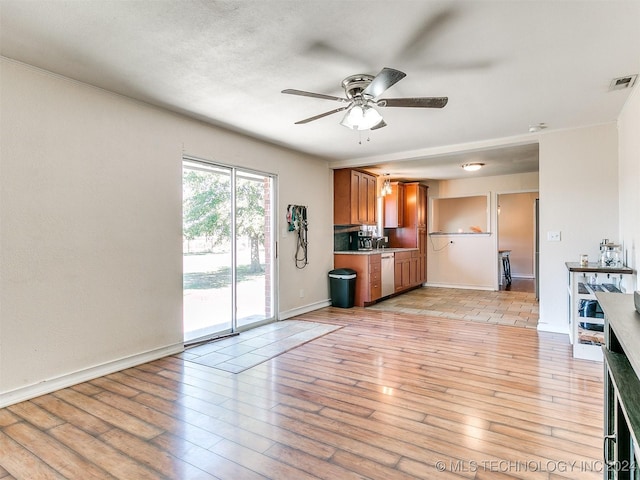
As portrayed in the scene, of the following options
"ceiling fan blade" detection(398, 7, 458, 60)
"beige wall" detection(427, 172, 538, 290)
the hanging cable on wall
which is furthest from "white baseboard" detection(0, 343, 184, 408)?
"beige wall" detection(427, 172, 538, 290)

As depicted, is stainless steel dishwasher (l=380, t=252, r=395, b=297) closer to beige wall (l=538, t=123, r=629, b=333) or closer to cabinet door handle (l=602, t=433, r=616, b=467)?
beige wall (l=538, t=123, r=629, b=333)

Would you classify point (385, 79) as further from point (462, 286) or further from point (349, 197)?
point (462, 286)

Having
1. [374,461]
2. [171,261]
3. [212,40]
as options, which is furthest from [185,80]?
[374,461]

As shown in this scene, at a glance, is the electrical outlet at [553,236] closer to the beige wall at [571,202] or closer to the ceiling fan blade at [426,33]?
the beige wall at [571,202]

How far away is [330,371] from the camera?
10.3 ft

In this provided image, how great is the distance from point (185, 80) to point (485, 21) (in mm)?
2222

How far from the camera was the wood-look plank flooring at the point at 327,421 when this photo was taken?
6.03 feet

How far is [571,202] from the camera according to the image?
4242 mm

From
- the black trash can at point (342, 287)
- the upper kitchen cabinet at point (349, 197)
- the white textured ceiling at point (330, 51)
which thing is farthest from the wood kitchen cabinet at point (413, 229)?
the white textured ceiling at point (330, 51)

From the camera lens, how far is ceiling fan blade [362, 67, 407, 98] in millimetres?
2100

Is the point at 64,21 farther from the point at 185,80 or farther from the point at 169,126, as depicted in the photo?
the point at 169,126

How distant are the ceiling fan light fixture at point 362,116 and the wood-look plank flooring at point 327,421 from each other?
83.2 inches

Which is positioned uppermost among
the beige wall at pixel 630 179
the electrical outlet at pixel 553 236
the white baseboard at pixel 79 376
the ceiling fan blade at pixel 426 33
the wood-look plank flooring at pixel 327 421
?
the ceiling fan blade at pixel 426 33

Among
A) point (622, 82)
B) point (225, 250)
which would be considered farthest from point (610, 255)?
point (225, 250)
